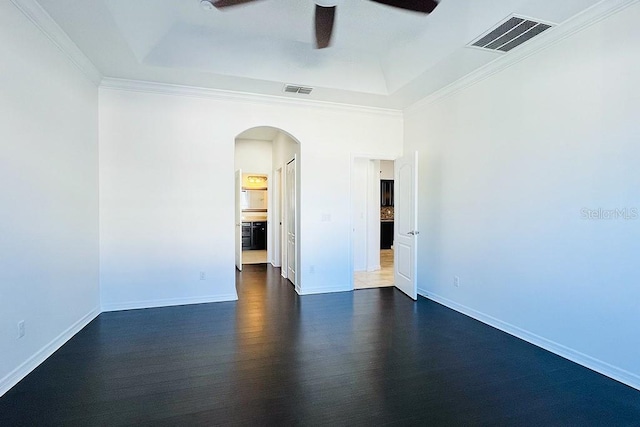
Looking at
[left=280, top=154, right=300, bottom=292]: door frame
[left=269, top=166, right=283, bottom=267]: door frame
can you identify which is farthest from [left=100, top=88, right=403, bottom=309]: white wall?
[left=269, top=166, right=283, bottom=267]: door frame

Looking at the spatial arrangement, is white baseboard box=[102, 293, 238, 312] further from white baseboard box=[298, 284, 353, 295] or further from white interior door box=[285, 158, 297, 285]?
white interior door box=[285, 158, 297, 285]

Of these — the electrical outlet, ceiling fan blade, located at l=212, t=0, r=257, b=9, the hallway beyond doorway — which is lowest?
the hallway beyond doorway

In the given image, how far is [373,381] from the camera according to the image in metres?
2.49

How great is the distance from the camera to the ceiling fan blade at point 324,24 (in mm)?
2525

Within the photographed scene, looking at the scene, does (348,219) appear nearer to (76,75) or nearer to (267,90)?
(267,90)

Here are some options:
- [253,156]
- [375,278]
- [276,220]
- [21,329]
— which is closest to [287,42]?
[21,329]

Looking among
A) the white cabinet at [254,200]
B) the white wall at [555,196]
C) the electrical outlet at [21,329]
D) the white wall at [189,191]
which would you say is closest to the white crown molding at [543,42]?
the white wall at [555,196]

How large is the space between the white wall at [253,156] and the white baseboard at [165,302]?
365 centimetres

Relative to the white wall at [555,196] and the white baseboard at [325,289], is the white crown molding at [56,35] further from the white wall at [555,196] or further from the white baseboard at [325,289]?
the white wall at [555,196]

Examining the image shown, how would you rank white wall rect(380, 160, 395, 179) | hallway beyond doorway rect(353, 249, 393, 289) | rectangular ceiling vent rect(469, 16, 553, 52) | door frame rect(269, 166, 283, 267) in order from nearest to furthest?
rectangular ceiling vent rect(469, 16, 553, 52) < hallway beyond doorway rect(353, 249, 393, 289) < door frame rect(269, 166, 283, 267) < white wall rect(380, 160, 395, 179)

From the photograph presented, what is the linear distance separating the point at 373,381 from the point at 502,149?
2760 millimetres

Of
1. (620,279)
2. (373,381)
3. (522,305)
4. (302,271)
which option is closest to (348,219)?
(302,271)

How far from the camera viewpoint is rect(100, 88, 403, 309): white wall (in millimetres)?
4168

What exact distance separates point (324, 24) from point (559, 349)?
11.6 feet
